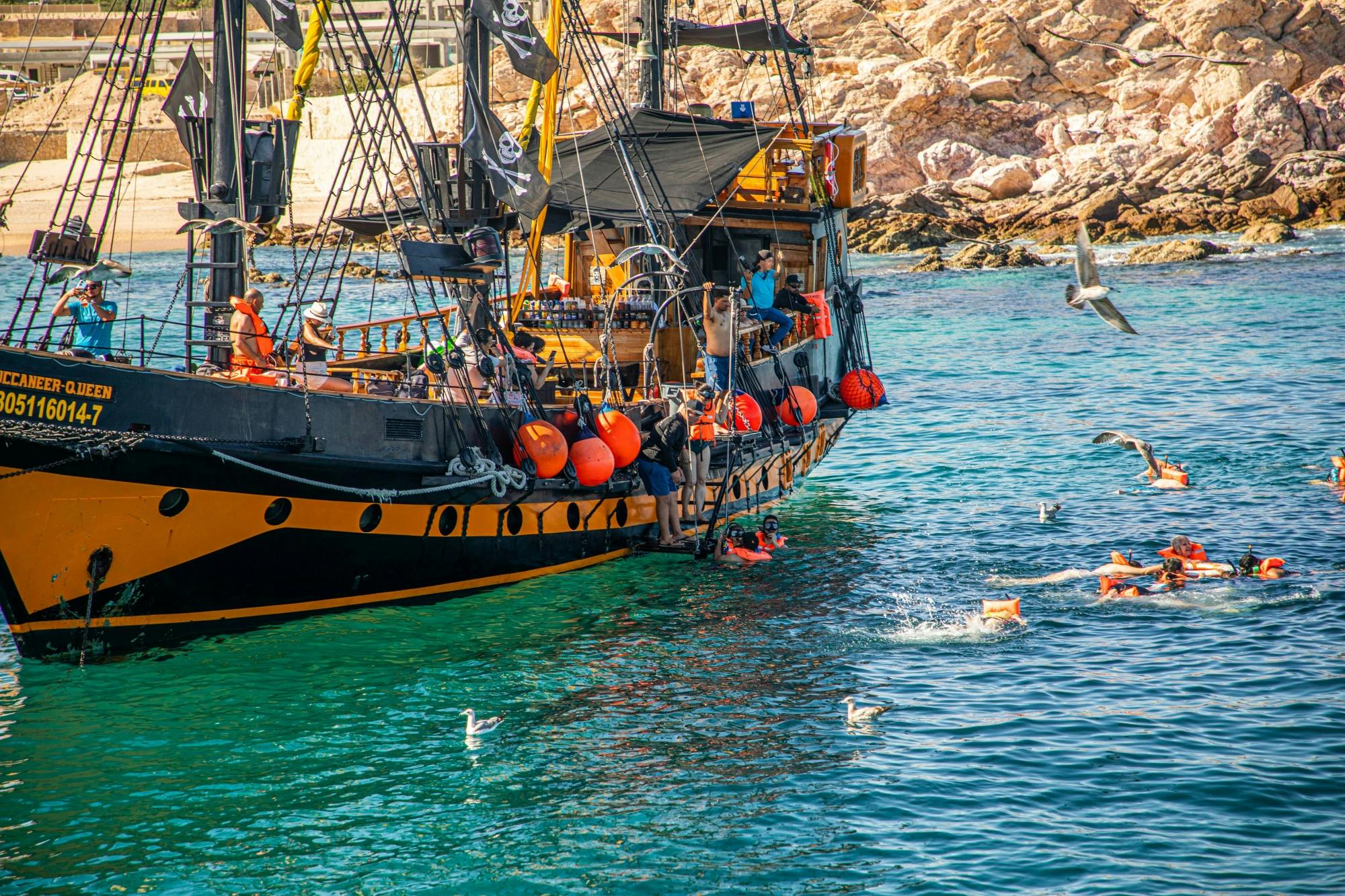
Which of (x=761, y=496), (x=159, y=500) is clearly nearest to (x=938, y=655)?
(x=761, y=496)

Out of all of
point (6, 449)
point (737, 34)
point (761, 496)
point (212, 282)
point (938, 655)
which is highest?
point (737, 34)

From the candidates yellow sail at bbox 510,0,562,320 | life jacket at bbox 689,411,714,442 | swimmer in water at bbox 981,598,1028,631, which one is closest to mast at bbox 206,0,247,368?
yellow sail at bbox 510,0,562,320

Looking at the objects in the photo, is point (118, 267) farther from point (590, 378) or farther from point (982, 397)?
point (982, 397)

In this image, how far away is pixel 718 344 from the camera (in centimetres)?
1698

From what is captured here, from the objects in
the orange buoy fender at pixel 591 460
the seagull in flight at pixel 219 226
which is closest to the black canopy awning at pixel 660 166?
the orange buoy fender at pixel 591 460

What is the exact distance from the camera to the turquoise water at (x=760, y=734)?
9.88m

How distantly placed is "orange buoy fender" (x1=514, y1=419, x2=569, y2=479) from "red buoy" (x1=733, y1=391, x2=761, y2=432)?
112 inches

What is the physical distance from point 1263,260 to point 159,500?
4950 centimetres

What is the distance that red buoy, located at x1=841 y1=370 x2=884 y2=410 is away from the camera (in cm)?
2078

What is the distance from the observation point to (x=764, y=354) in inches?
774

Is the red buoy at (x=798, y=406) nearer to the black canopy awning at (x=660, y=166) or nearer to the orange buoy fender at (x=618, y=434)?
the black canopy awning at (x=660, y=166)

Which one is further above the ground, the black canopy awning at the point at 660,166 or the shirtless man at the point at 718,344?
the black canopy awning at the point at 660,166

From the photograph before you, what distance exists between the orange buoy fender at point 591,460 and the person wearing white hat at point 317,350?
274 cm

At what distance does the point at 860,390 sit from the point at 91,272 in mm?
11727
